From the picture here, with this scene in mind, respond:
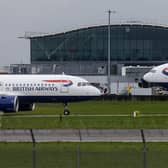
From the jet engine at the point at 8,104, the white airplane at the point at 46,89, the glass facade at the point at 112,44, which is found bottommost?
the jet engine at the point at 8,104

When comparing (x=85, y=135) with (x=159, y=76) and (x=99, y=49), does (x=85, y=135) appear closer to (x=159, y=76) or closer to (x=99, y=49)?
(x=159, y=76)

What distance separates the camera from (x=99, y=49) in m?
163

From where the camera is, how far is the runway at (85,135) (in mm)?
40812

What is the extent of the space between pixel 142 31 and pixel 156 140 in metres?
121

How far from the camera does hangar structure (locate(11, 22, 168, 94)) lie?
16088 cm

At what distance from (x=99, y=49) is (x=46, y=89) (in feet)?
318

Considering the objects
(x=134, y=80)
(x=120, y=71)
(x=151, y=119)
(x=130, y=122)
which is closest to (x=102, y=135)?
(x=130, y=122)

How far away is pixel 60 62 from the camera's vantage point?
6437 inches
